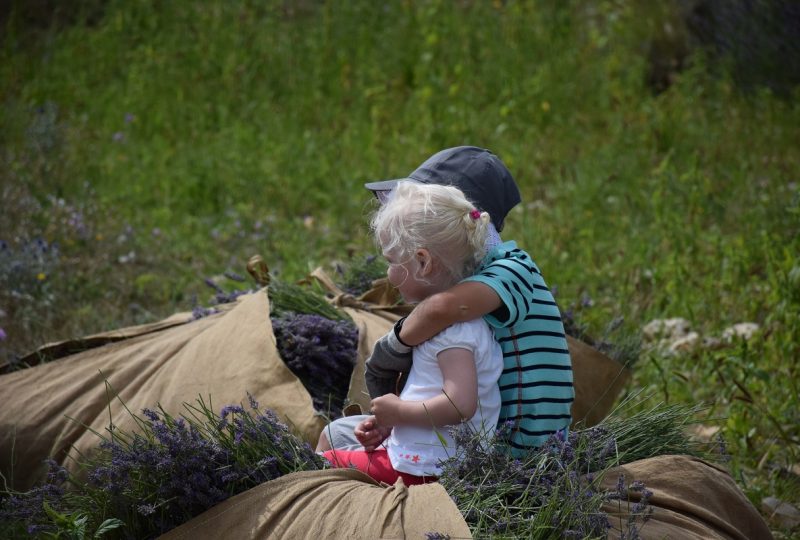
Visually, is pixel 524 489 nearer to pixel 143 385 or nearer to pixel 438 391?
pixel 438 391

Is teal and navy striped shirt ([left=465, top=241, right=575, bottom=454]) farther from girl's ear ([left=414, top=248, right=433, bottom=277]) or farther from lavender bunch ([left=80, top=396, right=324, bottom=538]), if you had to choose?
lavender bunch ([left=80, top=396, right=324, bottom=538])

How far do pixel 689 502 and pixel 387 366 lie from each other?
31.5 inches

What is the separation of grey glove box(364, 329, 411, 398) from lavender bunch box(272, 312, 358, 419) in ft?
1.56

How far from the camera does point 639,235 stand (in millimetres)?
5137

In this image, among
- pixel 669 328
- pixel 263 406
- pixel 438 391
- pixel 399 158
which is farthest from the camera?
pixel 399 158

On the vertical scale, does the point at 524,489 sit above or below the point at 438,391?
below

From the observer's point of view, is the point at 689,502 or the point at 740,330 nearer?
the point at 689,502

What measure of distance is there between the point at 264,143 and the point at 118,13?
2558 millimetres

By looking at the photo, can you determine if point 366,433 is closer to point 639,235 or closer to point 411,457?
point 411,457

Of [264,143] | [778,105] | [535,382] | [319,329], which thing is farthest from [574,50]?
[535,382]

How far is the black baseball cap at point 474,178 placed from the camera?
2566 millimetres

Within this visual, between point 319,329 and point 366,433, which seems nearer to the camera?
point 366,433

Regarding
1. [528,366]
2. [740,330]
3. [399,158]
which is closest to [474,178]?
[528,366]

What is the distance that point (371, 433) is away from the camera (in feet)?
8.06
